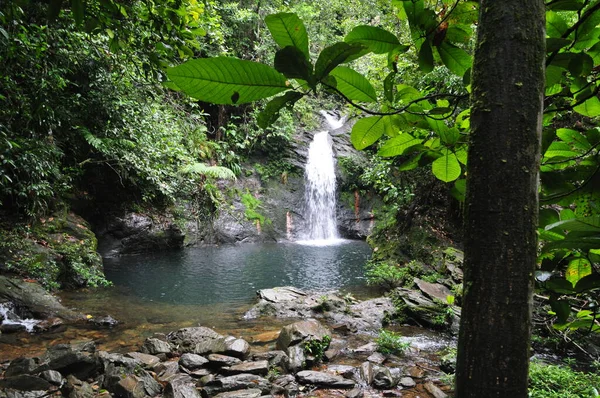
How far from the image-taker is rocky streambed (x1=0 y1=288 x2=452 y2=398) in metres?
3.46

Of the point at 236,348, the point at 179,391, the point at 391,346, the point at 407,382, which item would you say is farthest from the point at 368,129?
the point at 391,346

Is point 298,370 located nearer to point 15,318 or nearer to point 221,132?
point 15,318

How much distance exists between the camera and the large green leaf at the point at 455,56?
101cm

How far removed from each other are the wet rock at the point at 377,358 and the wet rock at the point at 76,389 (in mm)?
3080

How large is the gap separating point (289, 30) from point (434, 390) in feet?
13.4

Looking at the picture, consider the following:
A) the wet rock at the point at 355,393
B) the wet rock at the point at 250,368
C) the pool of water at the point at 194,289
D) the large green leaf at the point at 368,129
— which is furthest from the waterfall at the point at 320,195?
the large green leaf at the point at 368,129

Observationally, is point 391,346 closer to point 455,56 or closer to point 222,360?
point 222,360

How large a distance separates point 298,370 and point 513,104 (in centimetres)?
419

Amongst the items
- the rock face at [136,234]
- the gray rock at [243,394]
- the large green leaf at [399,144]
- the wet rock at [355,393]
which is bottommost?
the wet rock at [355,393]

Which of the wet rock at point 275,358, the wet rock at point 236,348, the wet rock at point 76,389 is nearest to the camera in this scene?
the wet rock at point 76,389

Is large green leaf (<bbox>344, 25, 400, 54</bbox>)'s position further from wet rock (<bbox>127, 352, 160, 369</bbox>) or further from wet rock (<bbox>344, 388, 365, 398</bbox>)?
wet rock (<bbox>127, 352, 160, 369</bbox>)

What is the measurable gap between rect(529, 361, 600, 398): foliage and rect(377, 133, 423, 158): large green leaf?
328 centimetres

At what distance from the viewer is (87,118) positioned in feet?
28.2

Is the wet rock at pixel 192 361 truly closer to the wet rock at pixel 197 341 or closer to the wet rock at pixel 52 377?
the wet rock at pixel 197 341
